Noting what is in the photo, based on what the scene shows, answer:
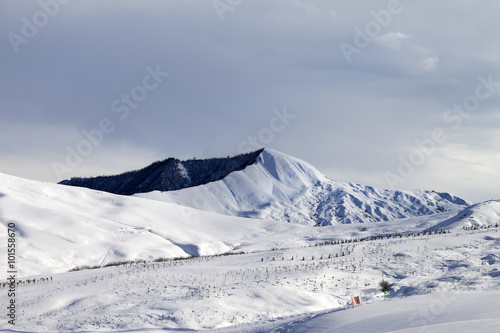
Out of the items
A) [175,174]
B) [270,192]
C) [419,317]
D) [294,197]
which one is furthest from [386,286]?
[175,174]

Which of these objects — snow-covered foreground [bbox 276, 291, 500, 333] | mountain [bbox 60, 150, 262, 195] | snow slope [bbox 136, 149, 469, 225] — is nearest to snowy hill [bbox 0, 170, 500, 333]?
snow-covered foreground [bbox 276, 291, 500, 333]

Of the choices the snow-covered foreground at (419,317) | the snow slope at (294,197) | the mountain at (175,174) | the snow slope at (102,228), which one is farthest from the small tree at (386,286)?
the mountain at (175,174)

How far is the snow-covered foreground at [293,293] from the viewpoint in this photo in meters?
9.19

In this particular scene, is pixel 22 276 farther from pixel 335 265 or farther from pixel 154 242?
pixel 335 265

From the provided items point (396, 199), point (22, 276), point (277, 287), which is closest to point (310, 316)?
point (277, 287)

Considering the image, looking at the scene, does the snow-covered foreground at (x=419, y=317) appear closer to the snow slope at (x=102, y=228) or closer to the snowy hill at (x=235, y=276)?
the snowy hill at (x=235, y=276)

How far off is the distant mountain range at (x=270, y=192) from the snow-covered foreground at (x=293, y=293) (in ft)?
169

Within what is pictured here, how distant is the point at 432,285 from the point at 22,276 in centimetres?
2174

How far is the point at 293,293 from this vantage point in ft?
48.8

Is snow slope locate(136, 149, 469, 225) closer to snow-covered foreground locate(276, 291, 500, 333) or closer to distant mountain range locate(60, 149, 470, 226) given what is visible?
distant mountain range locate(60, 149, 470, 226)

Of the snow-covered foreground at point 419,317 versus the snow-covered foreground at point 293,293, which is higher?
the snow-covered foreground at point 293,293

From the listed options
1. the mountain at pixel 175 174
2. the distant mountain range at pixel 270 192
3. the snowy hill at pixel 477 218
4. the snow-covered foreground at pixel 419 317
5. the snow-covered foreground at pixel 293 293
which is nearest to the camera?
the snow-covered foreground at pixel 419 317

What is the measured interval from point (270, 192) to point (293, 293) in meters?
71.9

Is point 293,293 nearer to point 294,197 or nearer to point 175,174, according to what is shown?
point 294,197
